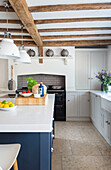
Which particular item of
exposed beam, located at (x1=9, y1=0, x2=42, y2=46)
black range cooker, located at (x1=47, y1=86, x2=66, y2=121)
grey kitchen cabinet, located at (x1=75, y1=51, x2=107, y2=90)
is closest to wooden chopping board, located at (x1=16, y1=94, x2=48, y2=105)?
exposed beam, located at (x1=9, y1=0, x2=42, y2=46)

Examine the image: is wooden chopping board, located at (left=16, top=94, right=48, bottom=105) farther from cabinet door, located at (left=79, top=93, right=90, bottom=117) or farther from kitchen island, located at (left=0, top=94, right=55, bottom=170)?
cabinet door, located at (left=79, top=93, right=90, bottom=117)

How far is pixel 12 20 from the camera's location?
11.2ft

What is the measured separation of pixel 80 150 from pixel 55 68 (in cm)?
316

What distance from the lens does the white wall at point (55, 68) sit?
5.60 m

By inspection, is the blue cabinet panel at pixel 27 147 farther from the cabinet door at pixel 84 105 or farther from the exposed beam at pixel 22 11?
the cabinet door at pixel 84 105

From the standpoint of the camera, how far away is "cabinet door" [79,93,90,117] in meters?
5.34

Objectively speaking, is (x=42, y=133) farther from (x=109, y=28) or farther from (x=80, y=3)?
(x=109, y=28)

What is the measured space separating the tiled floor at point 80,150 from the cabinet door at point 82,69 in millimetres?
1756

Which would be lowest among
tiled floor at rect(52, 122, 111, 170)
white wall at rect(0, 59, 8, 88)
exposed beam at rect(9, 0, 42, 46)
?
tiled floor at rect(52, 122, 111, 170)

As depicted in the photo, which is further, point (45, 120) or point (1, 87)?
point (1, 87)

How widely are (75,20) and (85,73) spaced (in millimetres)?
2610

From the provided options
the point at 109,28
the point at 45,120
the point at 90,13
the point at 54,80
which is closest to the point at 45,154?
the point at 45,120

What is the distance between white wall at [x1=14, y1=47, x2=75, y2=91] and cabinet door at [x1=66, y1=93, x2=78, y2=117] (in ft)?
1.16

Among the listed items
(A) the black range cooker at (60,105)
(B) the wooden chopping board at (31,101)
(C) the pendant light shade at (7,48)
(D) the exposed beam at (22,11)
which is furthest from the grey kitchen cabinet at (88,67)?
(C) the pendant light shade at (7,48)
